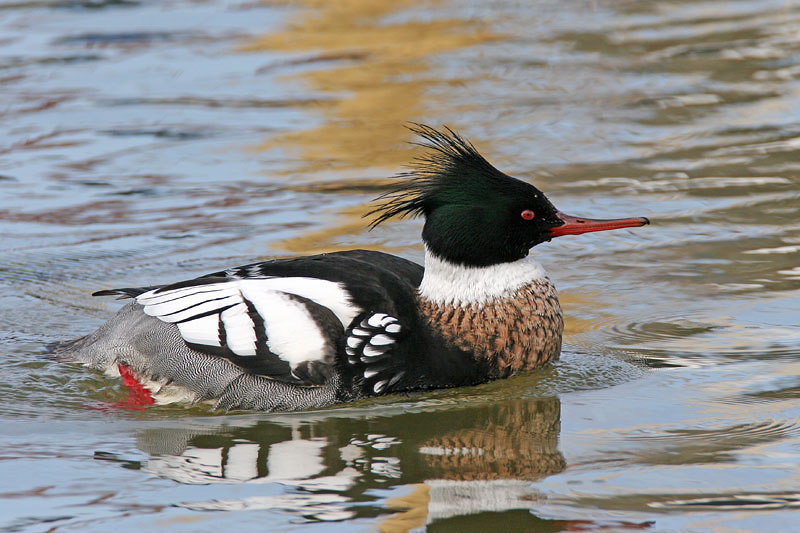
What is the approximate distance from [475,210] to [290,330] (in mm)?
1149

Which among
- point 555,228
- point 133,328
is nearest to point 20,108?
point 133,328

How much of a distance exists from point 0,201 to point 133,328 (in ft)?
13.7

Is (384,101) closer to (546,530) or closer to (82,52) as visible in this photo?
(82,52)

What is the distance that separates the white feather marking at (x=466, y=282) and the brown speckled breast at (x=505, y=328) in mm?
31

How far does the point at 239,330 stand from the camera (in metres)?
6.60

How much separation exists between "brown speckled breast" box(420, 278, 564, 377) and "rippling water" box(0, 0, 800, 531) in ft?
0.58

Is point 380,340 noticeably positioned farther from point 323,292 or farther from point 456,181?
point 456,181

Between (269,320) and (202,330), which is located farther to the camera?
(202,330)

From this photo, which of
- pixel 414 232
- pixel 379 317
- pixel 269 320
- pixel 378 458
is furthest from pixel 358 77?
pixel 378 458

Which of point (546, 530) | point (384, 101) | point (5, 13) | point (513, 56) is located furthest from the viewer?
point (5, 13)

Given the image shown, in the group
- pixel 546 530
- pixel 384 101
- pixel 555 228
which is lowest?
pixel 546 530

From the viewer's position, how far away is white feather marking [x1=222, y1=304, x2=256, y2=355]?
6547 mm

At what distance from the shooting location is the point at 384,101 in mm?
13562

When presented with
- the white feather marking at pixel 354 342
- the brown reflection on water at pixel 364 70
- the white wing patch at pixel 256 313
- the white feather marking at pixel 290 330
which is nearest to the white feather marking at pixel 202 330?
the white wing patch at pixel 256 313
